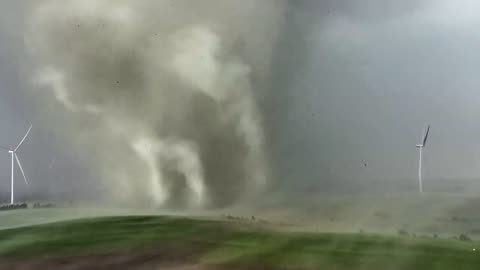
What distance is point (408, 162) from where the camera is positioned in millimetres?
5762

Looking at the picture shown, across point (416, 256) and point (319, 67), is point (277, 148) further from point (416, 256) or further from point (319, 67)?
point (416, 256)

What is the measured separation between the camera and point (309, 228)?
4.99 metres

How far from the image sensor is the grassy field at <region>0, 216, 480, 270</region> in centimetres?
443

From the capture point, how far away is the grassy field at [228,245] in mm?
4426

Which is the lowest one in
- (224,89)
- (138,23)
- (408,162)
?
(408,162)

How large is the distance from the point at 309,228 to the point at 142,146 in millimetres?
2527

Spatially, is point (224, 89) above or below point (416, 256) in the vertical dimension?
above

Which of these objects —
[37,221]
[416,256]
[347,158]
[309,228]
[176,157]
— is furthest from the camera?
[176,157]

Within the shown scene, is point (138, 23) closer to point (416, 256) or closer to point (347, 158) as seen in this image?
point (347, 158)

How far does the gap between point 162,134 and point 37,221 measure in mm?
1852

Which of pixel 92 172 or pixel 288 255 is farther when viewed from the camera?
pixel 92 172

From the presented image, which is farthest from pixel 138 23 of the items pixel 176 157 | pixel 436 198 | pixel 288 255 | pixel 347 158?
pixel 436 198

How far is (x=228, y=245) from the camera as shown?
4.76m

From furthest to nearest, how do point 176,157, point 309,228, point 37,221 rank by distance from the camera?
1. point 176,157
2. point 37,221
3. point 309,228
